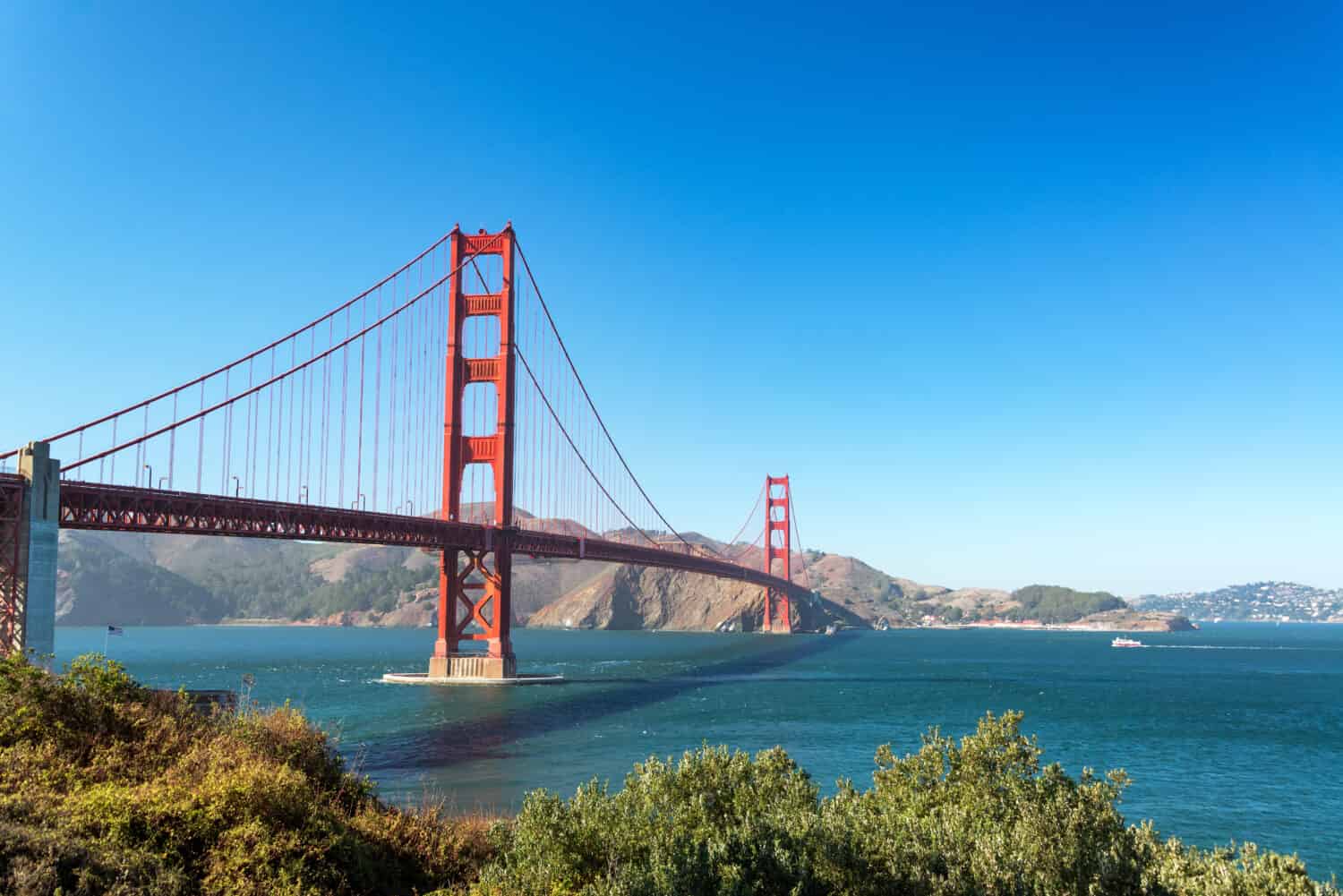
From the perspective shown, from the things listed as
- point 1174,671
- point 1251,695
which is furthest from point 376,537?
point 1174,671

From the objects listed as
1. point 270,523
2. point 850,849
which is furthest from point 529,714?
point 850,849

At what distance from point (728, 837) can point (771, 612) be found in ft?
596

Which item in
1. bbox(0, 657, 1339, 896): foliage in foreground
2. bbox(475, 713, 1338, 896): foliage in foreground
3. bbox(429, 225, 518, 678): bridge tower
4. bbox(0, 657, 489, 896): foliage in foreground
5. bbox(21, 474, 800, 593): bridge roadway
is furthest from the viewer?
bbox(429, 225, 518, 678): bridge tower

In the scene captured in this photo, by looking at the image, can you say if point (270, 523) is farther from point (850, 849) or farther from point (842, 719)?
point (850, 849)

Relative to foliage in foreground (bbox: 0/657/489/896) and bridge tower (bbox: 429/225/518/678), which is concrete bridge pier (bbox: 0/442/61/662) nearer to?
foliage in foreground (bbox: 0/657/489/896)

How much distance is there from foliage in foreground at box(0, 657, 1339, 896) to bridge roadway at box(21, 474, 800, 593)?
1834 cm

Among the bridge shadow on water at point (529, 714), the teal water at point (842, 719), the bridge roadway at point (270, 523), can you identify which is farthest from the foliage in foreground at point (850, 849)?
the bridge roadway at point (270, 523)

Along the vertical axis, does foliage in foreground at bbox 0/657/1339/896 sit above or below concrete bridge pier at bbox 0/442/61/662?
below

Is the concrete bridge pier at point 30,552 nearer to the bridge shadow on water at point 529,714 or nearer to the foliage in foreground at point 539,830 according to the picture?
the bridge shadow on water at point 529,714

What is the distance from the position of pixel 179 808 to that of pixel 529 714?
136 feet

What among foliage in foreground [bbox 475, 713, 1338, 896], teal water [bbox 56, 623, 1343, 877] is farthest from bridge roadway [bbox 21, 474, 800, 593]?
foliage in foreground [bbox 475, 713, 1338, 896]

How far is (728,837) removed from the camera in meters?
14.6

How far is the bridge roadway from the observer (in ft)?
131

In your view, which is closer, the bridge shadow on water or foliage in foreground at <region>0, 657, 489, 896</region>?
foliage in foreground at <region>0, 657, 489, 896</region>
